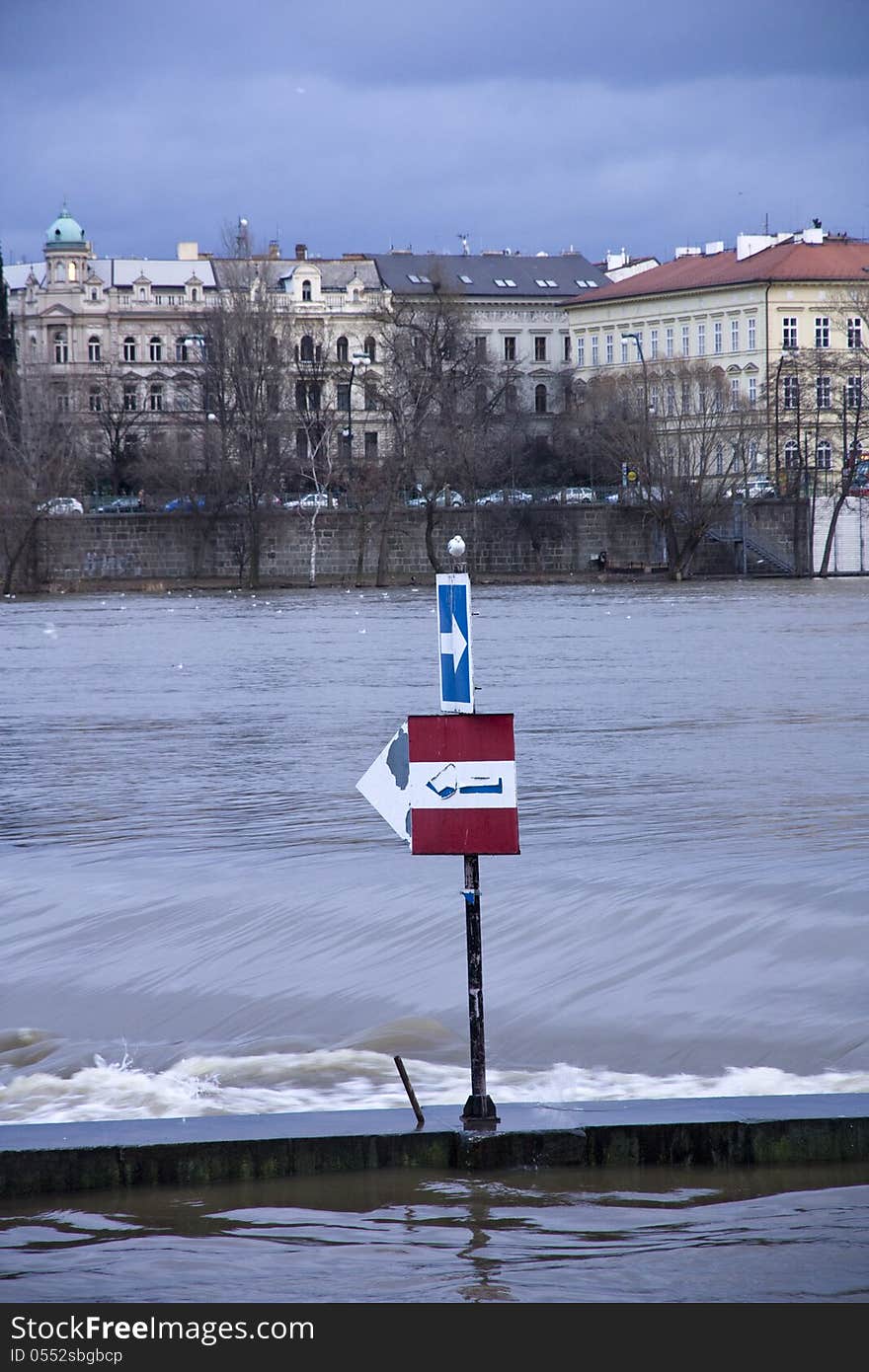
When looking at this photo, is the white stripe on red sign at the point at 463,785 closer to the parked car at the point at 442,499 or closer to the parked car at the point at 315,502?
the parked car at the point at 315,502

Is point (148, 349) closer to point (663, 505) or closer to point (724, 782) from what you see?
point (663, 505)

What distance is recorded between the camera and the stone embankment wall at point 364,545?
87.4 metres

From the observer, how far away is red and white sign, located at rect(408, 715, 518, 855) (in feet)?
22.2

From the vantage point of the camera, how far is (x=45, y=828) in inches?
581

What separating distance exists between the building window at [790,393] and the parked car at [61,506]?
33443mm

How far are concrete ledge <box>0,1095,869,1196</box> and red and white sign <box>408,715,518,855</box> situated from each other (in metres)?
0.94

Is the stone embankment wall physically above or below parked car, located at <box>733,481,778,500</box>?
below

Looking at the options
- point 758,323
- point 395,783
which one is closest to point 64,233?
point 758,323

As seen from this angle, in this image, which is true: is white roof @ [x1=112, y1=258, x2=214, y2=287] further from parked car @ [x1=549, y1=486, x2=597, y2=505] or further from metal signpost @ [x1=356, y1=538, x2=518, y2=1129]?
metal signpost @ [x1=356, y1=538, x2=518, y2=1129]

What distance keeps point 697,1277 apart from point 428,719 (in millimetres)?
2248

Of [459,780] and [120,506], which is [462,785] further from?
[120,506]

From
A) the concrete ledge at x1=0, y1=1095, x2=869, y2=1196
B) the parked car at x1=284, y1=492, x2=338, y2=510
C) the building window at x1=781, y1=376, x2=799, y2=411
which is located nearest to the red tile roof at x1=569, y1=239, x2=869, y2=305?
the building window at x1=781, y1=376, x2=799, y2=411

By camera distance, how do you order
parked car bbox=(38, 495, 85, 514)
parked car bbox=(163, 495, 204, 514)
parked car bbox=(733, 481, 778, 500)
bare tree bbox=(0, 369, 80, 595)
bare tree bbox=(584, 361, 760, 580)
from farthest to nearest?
parked car bbox=(733, 481, 778, 500), parked car bbox=(163, 495, 204, 514), bare tree bbox=(584, 361, 760, 580), parked car bbox=(38, 495, 85, 514), bare tree bbox=(0, 369, 80, 595)

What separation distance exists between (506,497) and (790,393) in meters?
15.8
